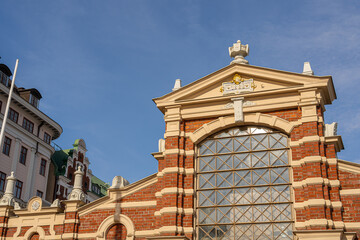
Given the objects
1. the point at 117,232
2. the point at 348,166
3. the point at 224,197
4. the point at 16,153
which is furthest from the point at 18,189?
the point at 348,166

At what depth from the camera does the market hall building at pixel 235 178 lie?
1888 centimetres

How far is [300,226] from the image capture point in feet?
60.3

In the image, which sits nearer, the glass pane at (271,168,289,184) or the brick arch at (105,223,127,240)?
the glass pane at (271,168,289,184)

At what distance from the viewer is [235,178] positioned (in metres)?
20.5

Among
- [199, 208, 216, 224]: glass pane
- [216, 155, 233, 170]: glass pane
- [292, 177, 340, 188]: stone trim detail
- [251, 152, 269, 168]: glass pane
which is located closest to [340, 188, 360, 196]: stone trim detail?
[292, 177, 340, 188]: stone trim detail

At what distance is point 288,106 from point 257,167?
2843 millimetres

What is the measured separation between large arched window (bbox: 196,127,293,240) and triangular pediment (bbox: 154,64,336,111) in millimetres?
1849

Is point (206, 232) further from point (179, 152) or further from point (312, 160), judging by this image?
point (312, 160)

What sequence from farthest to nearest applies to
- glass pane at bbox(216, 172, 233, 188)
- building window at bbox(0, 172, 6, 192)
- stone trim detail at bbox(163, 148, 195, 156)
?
building window at bbox(0, 172, 6, 192), stone trim detail at bbox(163, 148, 195, 156), glass pane at bbox(216, 172, 233, 188)

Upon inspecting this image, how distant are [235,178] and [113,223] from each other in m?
5.64

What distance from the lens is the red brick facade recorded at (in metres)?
18.4

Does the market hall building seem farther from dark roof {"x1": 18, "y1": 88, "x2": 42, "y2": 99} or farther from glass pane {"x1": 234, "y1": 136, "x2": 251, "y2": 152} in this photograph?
dark roof {"x1": 18, "y1": 88, "x2": 42, "y2": 99}

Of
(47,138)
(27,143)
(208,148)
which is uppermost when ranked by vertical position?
(47,138)

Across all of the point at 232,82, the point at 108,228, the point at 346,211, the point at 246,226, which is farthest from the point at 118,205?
the point at 346,211
